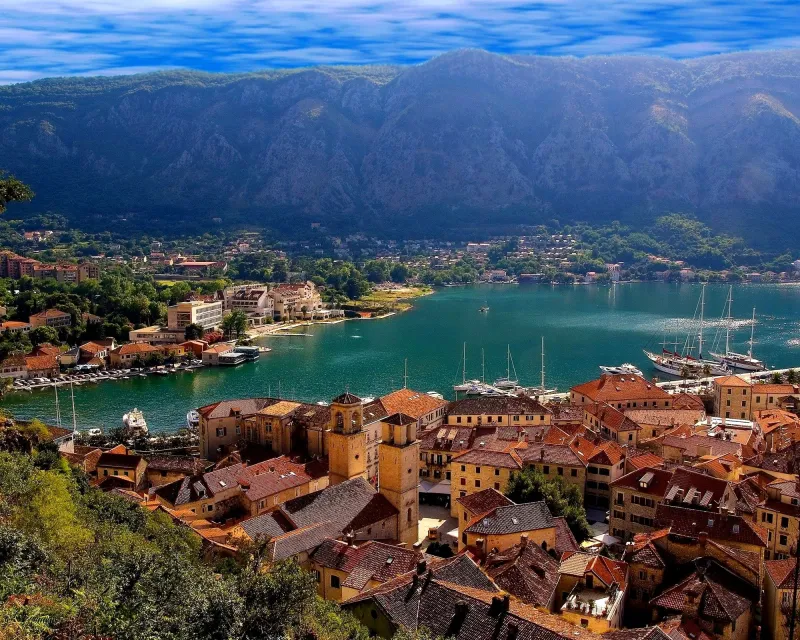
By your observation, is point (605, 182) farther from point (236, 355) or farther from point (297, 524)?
point (297, 524)

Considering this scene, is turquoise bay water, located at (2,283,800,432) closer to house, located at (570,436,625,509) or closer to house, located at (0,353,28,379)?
house, located at (0,353,28,379)

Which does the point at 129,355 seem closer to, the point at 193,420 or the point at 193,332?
the point at 193,332

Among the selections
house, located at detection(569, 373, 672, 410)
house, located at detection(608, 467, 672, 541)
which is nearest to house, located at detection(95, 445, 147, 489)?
house, located at detection(608, 467, 672, 541)

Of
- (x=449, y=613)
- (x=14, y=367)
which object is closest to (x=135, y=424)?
(x=14, y=367)

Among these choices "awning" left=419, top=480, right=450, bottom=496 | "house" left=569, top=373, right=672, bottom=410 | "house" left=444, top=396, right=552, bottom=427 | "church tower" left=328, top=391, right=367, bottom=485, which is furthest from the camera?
"house" left=569, top=373, right=672, bottom=410

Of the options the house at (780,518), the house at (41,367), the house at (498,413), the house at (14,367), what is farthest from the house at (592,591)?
the house at (41,367)

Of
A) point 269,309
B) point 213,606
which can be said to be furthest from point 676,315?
point 213,606
